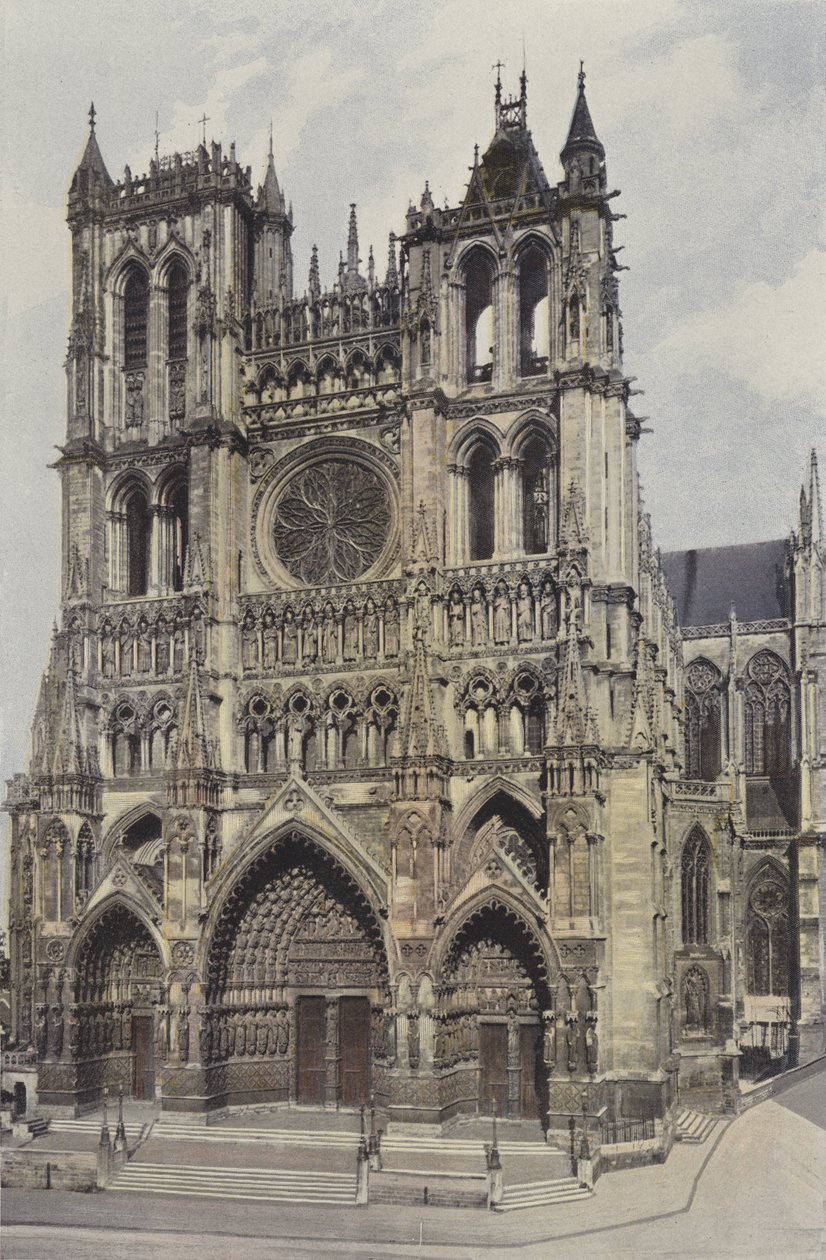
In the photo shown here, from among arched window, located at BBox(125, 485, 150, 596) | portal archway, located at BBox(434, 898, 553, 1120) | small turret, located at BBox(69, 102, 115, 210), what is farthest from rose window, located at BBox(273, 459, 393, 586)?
small turret, located at BBox(69, 102, 115, 210)

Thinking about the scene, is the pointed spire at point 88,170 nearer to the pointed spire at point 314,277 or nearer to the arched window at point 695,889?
the pointed spire at point 314,277

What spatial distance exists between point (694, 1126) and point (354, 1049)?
9027 millimetres

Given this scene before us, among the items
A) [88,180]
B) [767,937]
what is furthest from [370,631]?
[767,937]

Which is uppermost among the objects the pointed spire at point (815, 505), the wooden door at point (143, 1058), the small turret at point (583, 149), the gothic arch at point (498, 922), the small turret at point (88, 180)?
the small turret at point (88, 180)

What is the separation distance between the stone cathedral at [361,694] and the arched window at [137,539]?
0.35ft

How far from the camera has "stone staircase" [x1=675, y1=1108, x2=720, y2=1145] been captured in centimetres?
3575

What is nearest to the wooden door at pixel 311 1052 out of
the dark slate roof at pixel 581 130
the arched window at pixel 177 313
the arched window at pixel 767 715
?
the arched window at pixel 177 313

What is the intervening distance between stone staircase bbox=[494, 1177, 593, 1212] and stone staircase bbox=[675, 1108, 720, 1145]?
6.74 m

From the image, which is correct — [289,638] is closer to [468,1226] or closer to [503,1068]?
[503,1068]

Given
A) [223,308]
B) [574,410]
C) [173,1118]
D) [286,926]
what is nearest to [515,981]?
[286,926]

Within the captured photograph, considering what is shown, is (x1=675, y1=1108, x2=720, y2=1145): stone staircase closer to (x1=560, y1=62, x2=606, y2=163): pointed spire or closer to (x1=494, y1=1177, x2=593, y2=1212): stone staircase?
(x1=494, y1=1177, x2=593, y2=1212): stone staircase

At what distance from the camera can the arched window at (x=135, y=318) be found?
41.9 meters

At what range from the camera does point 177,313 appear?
41562mm

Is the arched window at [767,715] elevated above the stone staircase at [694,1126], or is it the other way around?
the arched window at [767,715]
